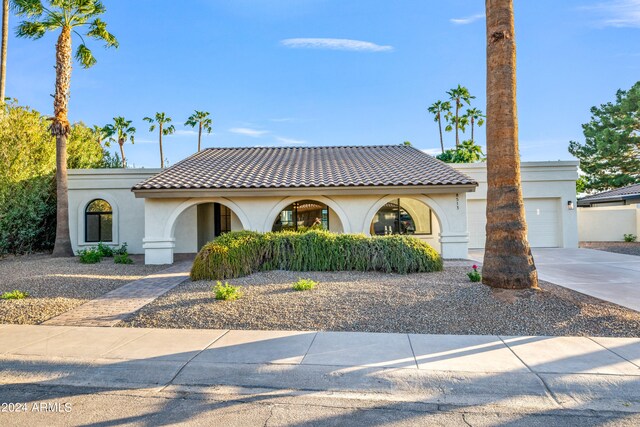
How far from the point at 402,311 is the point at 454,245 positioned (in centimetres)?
803

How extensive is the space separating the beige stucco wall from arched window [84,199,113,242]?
25520 mm

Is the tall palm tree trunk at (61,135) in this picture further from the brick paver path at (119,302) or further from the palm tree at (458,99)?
the palm tree at (458,99)

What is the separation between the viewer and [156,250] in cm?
1396

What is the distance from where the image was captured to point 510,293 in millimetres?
7238

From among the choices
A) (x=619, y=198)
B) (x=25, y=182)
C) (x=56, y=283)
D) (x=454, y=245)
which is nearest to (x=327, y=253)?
(x=454, y=245)

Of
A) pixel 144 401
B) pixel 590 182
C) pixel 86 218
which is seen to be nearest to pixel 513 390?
pixel 144 401

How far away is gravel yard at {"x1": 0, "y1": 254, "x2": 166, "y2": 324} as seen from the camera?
7449 millimetres

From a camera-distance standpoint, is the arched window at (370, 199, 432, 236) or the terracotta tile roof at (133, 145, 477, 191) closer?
the terracotta tile roof at (133, 145, 477, 191)

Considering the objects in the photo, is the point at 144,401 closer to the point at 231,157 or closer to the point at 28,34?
the point at 231,157

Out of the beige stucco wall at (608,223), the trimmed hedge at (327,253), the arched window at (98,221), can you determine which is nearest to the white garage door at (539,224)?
the beige stucco wall at (608,223)

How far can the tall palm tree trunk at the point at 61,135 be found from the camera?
16016 mm

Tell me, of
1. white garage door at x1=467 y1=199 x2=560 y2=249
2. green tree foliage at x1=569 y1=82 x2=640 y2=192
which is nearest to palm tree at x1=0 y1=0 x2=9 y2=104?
white garage door at x1=467 y1=199 x2=560 y2=249

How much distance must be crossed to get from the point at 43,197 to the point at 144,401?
17.6 m

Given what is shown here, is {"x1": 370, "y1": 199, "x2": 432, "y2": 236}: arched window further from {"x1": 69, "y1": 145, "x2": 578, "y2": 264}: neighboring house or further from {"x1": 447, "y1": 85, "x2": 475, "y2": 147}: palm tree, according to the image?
{"x1": 447, "y1": 85, "x2": 475, "y2": 147}: palm tree
